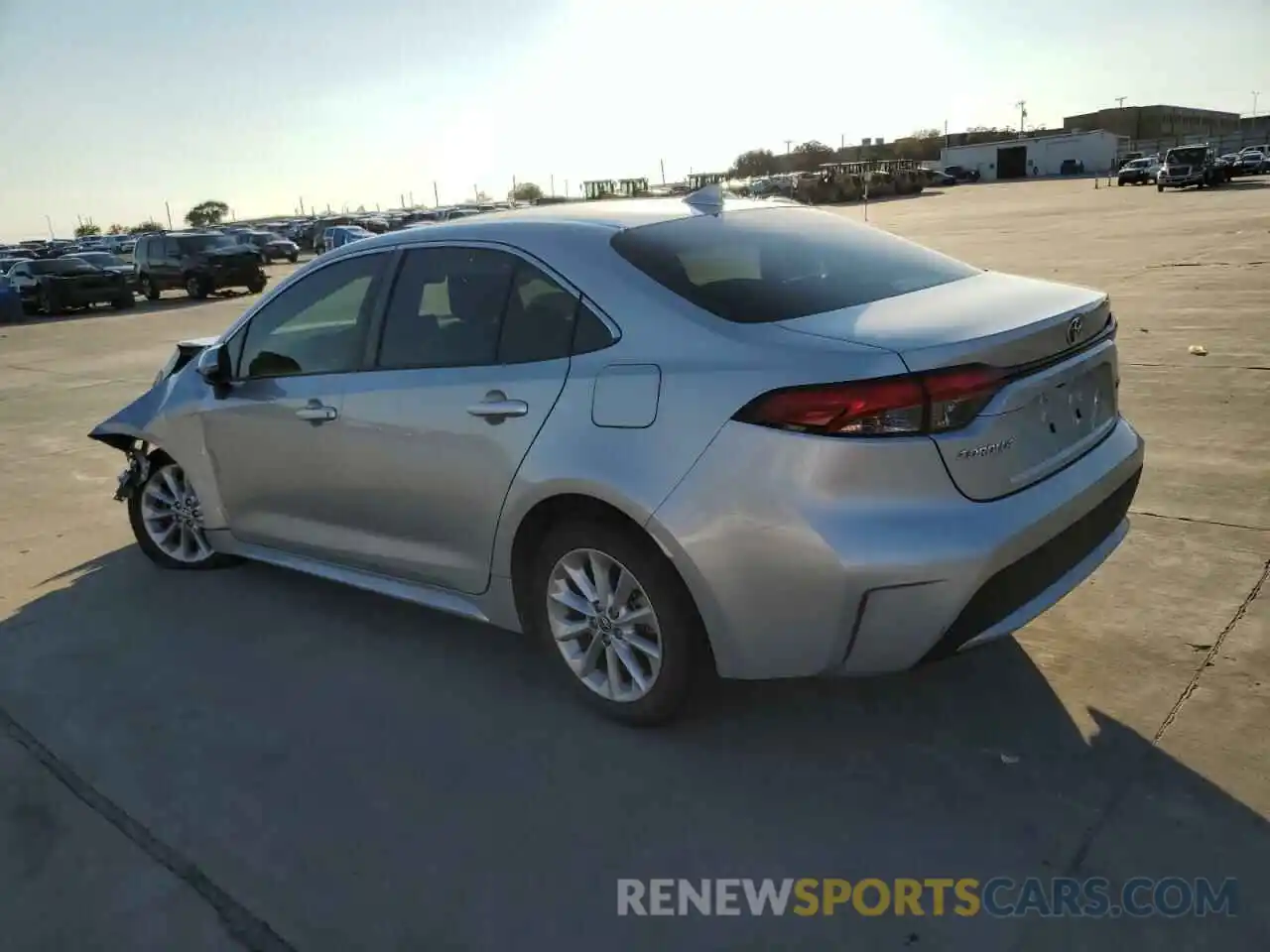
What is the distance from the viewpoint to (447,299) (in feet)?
12.5

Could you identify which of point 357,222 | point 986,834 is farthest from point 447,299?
point 357,222

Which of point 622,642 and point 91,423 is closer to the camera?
point 622,642

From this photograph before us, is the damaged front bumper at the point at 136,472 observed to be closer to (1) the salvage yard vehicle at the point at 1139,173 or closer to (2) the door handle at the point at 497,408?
(2) the door handle at the point at 497,408

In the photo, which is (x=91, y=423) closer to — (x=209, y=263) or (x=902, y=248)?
(x=902, y=248)

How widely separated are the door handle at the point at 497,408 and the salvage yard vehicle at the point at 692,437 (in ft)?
0.05

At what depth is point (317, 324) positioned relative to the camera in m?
4.34

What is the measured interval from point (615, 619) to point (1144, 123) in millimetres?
137792

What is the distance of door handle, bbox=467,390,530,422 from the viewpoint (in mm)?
3361

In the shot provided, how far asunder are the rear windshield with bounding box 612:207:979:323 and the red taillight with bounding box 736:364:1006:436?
40 cm

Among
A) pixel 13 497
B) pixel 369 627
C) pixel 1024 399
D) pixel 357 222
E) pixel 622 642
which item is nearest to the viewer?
pixel 1024 399

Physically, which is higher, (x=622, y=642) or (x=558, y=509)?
(x=558, y=509)

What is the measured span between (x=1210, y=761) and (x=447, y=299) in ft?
9.59

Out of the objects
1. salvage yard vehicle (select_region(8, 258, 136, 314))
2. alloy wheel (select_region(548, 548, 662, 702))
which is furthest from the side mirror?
salvage yard vehicle (select_region(8, 258, 136, 314))

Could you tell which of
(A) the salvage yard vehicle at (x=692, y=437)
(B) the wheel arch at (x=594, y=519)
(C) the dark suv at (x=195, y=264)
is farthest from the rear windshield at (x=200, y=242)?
(B) the wheel arch at (x=594, y=519)
